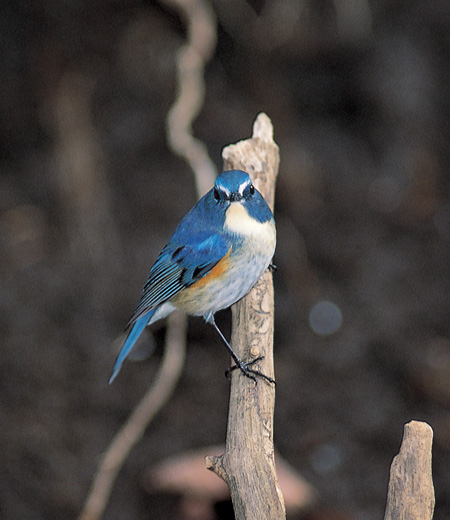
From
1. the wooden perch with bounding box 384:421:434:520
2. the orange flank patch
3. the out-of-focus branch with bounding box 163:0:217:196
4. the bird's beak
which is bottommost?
the wooden perch with bounding box 384:421:434:520

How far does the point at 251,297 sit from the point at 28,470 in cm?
201

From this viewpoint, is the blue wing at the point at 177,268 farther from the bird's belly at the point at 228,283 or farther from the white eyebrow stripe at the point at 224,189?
the white eyebrow stripe at the point at 224,189

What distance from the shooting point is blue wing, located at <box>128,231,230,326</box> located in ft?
10.2

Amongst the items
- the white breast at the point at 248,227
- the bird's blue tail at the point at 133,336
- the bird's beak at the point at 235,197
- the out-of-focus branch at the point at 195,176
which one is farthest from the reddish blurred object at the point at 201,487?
the bird's beak at the point at 235,197

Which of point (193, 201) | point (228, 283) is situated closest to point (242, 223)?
point (228, 283)

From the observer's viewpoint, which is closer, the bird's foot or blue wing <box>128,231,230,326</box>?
the bird's foot

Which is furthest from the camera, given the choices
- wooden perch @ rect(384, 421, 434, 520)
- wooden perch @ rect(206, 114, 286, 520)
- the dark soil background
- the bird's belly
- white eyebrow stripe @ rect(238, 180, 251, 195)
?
the dark soil background

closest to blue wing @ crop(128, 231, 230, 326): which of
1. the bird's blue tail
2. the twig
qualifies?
the bird's blue tail

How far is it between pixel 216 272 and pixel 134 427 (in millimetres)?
1239

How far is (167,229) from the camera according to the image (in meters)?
5.48

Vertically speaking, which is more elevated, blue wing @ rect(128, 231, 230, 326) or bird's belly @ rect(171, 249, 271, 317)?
blue wing @ rect(128, 231, 230, 326)

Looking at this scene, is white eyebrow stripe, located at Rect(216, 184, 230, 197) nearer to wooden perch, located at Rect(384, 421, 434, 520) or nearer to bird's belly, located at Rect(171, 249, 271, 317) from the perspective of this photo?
bird's belly, located at Rect(171, 249, 271, 317)

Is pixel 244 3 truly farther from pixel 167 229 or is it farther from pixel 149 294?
pixel 149 294

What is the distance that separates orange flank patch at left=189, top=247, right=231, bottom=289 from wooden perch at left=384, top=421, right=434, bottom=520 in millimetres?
1143
